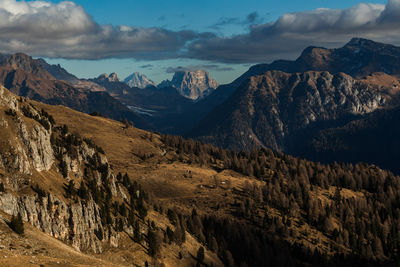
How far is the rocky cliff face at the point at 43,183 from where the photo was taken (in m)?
99.0

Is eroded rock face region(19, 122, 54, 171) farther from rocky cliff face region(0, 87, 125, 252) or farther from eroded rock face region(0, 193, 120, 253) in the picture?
eroded rock face region(0, 193, 120, 253)

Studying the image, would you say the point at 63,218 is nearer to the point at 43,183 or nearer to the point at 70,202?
the point at 70,202

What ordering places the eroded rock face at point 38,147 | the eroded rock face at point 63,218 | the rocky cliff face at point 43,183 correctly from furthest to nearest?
the eroded rock face at point 38,147 < the rocky cliff face at point 43,183 < the eroded rock face at point 63,218

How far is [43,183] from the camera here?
369ft

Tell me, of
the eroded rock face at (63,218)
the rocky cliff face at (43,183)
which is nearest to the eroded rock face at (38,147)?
the rocky cliff face at (43,183)

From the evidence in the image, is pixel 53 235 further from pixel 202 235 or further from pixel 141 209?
pixel 202 235

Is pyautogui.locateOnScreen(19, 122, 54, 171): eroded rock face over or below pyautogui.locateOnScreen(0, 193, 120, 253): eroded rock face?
over

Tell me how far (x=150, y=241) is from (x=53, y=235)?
37.6m

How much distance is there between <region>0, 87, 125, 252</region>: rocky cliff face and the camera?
325 ft

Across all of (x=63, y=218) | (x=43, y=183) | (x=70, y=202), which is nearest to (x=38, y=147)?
(x=43, y=183)

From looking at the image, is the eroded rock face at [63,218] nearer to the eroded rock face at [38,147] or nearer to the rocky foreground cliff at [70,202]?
the rocky foreground cliff at [70,202]

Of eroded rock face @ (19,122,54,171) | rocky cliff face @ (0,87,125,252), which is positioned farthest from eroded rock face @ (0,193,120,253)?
eroded rock face @ (19,122,54,171)

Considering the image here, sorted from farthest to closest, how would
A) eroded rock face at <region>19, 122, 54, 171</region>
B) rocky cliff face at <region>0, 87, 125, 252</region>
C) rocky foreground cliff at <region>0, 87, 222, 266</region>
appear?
eroded rock face at <region>19, 122, 54, 171</region> < rocky foreground cliff at <region>0, 87, 222, 266</region> < rocky cliff face at <region>0, 87, 125, 252</region>

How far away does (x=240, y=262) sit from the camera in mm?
168250
